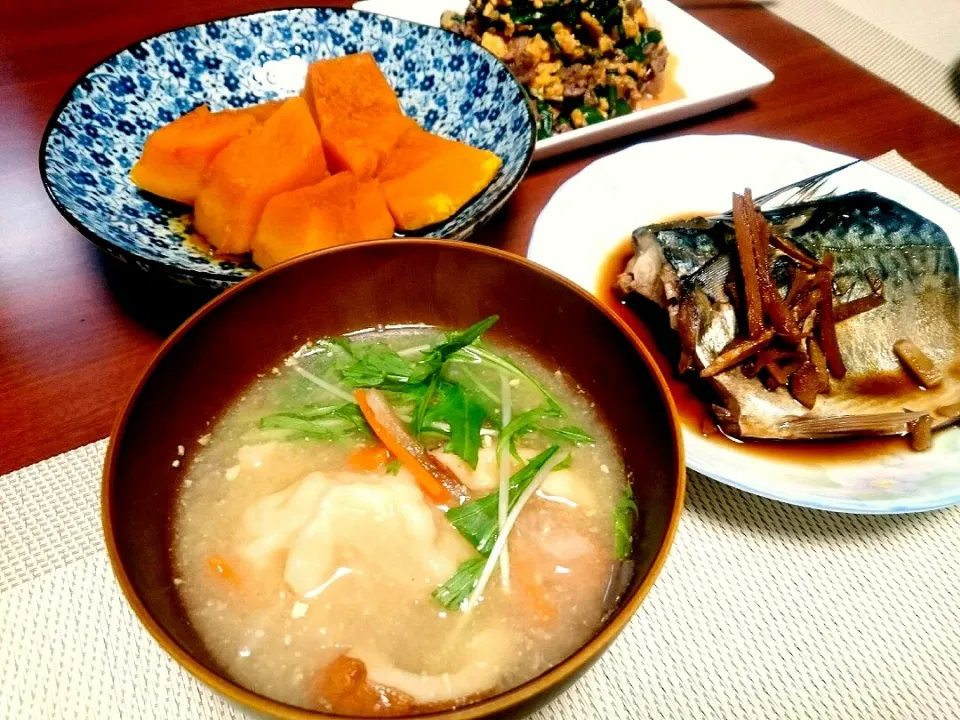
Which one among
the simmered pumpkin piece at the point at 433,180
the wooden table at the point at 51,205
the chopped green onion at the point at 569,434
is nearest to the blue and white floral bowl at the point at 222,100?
the simmered pumpkin piece at the point at 433,180

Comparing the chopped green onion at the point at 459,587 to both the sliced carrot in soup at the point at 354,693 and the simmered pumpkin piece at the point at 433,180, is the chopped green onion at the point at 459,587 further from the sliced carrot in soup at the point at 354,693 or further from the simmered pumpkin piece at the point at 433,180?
the simmered pumpkin piece at the point at 433,180

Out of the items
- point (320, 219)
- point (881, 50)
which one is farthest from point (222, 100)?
point (881, 50)

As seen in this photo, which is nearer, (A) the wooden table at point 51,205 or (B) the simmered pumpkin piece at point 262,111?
(A) the wooden table at point 51,205

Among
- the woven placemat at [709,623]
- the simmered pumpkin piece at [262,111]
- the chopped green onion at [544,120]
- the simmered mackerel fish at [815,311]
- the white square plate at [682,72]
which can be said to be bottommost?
the woven placemat at [709,623]

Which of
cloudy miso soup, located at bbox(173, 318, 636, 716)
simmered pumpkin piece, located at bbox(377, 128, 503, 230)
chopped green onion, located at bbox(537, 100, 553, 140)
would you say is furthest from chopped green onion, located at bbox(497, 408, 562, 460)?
chopped green onion, located at bbox(537, 100, 553, 140)

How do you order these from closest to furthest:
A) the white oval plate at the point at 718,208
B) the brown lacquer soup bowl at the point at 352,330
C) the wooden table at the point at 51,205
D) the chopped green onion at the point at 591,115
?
the brown lacquer soup bowl at the point at 352,330
the white oval plate at the point at 718,208
the wooden table at the point at 51,205
the chopped green onion at the point at 591,115

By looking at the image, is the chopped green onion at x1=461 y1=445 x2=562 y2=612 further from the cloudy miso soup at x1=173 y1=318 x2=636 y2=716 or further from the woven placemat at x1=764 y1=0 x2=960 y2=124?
the woven placemat at x1=764 y1=0 x2=960 y2=124

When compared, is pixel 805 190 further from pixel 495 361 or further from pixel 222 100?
pixel 222 100
